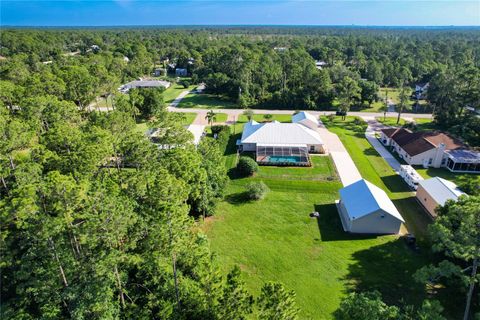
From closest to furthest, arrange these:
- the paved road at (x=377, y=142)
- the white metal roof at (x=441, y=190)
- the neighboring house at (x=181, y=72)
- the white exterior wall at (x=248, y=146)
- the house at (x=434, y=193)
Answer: the white metal roof at (x=441, y=190)
the house at (x=434, y=193)
the paved road at (x=377, y=142)
the white exterior wall at (x=248, y=146)
the neighboring house at (x=181, y=72)

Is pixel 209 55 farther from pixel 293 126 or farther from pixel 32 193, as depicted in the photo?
pixel 32 193

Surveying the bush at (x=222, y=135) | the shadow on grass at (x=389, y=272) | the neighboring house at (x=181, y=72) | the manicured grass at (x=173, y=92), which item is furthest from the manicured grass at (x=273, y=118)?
the neighboring house at (x=181, y=72)

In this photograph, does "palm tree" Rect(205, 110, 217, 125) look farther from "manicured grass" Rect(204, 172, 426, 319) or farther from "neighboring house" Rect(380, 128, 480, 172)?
"neighboring house" Rect(380, 128, 480, 172)

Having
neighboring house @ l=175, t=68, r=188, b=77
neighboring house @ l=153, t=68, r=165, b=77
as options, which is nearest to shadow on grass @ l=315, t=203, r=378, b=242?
neighboring house @ l=175, t=68, r=188, b=77

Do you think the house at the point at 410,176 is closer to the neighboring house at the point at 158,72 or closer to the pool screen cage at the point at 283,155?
the pool screen cage at the point at 283,155

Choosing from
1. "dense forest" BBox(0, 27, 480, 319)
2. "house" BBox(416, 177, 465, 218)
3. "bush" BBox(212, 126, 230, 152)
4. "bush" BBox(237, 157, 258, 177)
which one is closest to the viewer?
"dense forest" BBox(0, 27, 480, 319)

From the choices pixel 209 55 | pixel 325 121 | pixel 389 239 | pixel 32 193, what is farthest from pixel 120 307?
pixel 209 55
